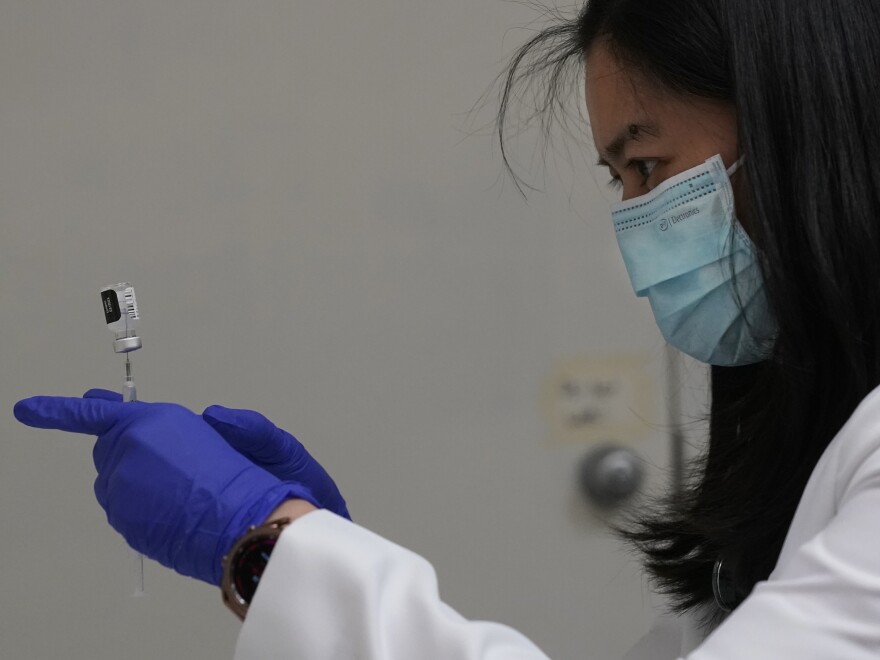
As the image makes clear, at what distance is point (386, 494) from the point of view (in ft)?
4.71

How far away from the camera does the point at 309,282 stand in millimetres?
1399

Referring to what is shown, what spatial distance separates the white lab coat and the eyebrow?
32cm

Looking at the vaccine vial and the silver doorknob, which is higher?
the vaccine vial

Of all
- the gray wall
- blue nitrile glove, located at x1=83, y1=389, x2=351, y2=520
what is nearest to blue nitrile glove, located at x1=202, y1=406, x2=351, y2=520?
blue nitrile glove, located at x1=83, y1=389, x2=351, y2=520

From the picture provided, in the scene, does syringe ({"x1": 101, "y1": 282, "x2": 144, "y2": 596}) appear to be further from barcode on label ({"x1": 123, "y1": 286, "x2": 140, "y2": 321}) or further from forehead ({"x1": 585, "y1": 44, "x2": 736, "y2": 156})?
forehead ({"x1": 585, "y1": 44, "x2": 736, "y2": 156})

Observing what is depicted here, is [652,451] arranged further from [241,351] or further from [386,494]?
[241,351]

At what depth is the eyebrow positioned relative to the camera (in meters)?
0.86

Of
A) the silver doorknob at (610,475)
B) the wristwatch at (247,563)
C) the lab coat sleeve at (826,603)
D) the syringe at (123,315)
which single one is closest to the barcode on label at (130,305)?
the syringe at (123,315)

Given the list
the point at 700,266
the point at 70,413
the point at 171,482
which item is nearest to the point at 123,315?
the point at 70,413

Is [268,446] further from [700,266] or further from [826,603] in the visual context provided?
[826,603]

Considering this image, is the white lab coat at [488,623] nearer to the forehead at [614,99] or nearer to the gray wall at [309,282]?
the forehead at [614,99]

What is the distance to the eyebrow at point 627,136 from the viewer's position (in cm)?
86

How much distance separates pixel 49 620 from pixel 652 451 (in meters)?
0.95

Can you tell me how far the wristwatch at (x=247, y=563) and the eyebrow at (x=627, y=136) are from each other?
1.51 ft
